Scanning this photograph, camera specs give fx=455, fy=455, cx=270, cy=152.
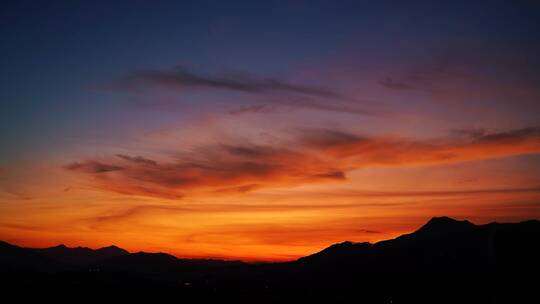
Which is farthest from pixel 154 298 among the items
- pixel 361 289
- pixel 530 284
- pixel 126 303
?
pixel 530 284

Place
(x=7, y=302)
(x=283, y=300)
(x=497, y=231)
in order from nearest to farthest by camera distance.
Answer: (x=497, y=231) → (x=7, y=302) → (x=283, y=300)

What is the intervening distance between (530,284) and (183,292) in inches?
5133

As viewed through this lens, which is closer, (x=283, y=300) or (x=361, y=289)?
(x=283, y=300)

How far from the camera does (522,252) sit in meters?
85.8

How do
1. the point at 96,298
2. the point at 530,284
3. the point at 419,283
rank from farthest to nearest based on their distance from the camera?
the point at 419,283, the point at 96,298, the point at 530,284

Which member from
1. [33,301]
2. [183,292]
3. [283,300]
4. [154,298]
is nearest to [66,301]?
[33,301]

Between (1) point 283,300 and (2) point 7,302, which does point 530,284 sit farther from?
(2) point 7,302

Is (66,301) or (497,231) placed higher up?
(497,231)

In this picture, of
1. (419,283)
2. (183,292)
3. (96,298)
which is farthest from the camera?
(419,283)

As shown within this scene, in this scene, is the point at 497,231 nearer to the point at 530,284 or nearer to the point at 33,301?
the point at 530,284

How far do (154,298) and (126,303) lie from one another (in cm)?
1526

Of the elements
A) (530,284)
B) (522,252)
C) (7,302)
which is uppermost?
(522,252)

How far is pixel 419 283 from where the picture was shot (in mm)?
194750

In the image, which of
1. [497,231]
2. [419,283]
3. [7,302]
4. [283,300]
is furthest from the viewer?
[419,283]
